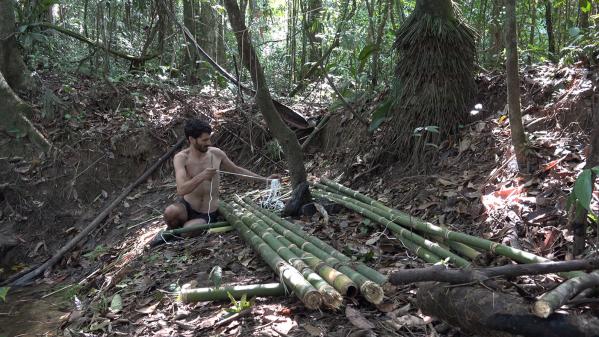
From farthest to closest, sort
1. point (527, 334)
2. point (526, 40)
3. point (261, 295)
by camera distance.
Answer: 1. point (526, 40)
2. point (261, 295)
3. point (527, 334)

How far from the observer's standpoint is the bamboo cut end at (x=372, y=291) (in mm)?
2527

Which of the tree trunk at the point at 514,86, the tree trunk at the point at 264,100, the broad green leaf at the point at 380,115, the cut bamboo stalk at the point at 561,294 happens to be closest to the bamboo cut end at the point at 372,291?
the cut bamboo stalk at the point at 561,294

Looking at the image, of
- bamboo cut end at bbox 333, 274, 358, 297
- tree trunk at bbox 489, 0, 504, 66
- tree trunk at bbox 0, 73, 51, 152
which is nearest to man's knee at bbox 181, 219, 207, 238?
bamboo cut end at bbox 333, 274, 358, 297

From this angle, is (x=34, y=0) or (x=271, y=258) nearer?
(x=271, y=258)

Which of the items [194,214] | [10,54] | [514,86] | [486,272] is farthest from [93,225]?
A: [486,272]

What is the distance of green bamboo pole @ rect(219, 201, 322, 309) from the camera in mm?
2533

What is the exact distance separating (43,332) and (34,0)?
19.4ft

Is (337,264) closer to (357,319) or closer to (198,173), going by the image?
(357,319)

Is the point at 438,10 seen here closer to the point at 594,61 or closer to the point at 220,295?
the point at 594,61

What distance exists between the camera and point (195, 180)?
14.9 feet

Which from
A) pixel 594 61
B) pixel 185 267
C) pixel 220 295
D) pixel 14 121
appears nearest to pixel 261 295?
pixel 220 295

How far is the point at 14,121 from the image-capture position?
22.5 feet

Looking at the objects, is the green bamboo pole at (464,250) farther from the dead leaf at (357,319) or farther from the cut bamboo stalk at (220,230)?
the cut bamboo stalk at (220,230)

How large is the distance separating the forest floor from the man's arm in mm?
474
